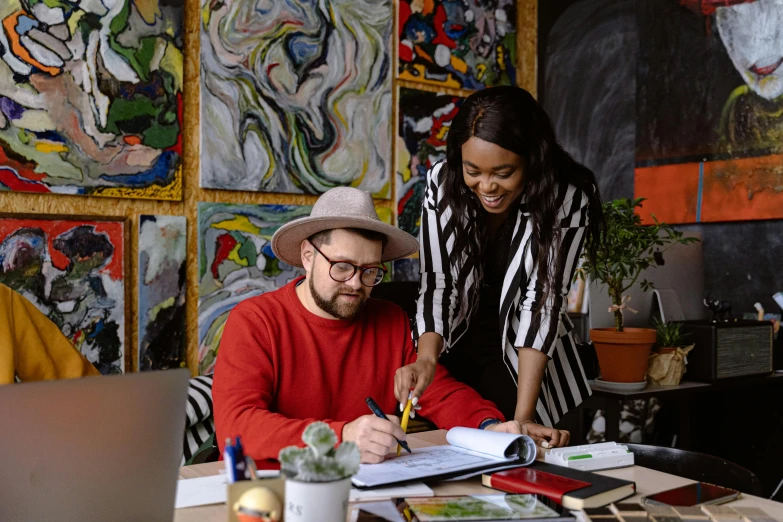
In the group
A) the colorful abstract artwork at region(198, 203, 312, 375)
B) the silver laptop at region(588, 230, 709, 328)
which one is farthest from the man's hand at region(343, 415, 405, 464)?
the colorful abstract artwork at region(198, 203, 312, 375)

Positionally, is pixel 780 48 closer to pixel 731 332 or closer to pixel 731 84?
pixel 731 84

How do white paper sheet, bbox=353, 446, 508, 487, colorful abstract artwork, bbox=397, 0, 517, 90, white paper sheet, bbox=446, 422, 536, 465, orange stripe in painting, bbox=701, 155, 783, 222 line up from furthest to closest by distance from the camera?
colorful abstract artwork, bbox=397, 0, 517, 90
orange stripe in painting, bbox=701, 155, 783, 222
white paper sheet, bbox=446, 422, 536, 465
white paper sheet, bbox=353, 446, 508, 487

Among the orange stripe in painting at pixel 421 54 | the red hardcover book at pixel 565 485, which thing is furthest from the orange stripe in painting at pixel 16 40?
the red hardcover book at pixel 565 485

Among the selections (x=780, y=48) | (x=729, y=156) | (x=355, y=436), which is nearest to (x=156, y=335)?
(x=355, y=436)

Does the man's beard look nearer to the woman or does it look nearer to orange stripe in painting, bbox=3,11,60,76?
the woman

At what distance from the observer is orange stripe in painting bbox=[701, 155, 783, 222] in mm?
3426

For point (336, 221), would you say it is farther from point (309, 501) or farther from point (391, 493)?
point (309, 501)

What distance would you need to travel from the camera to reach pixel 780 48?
3.41 m

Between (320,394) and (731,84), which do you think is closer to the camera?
(320,394)

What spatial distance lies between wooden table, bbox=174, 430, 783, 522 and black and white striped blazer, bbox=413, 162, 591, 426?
0.60 m

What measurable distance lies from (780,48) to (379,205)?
6.47ft

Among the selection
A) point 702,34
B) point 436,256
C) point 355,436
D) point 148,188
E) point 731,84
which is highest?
point 702,34

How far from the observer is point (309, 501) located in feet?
2.94

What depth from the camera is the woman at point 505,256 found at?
1852 millimetres
